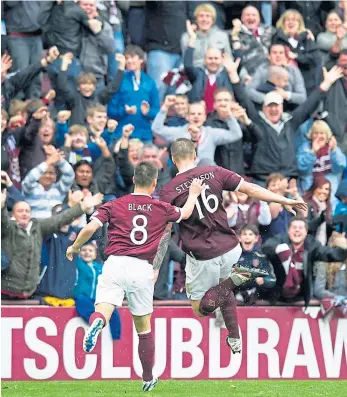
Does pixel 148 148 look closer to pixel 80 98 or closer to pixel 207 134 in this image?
pixel 207 134

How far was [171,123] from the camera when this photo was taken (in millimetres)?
17625

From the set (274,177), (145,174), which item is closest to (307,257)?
(274,177)

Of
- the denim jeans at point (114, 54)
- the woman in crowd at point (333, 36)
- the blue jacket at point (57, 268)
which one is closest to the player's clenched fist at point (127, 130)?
the blue jacket at point (57, 268)

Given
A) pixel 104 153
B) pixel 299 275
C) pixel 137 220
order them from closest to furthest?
1. pixel 137 220
2. pixel 299 275
3. pixel 104 153

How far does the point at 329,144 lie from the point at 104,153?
2950 millimetres

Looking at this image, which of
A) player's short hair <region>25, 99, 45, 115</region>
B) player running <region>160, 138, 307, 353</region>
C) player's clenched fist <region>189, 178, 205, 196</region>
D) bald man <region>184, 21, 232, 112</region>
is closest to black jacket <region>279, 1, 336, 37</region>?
bald man <region>184, 21, 232, 112</region>

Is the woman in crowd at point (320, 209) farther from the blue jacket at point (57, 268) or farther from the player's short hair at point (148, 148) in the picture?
the blue jacket at point (57, 268)

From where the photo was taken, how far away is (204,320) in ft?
51.2

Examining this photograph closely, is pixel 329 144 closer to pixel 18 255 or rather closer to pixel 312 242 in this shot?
pixel 312 242

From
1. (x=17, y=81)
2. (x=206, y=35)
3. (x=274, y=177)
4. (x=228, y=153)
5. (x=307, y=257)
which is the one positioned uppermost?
(x=206, y=35)

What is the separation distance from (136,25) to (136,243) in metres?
7.19

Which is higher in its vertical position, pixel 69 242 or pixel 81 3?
pixel 81 3

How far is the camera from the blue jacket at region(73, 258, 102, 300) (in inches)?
605

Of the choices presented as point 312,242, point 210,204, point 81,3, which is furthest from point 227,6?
point 210,204
